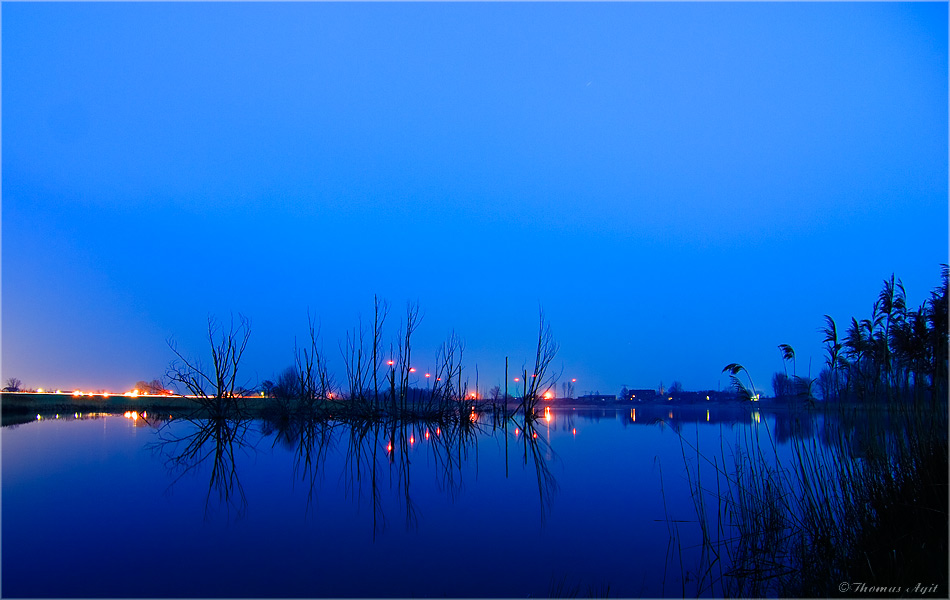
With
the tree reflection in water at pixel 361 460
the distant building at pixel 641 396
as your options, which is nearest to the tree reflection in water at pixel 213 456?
the tree reflection in water at pixel 361 460

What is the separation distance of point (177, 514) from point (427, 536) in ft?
9.53

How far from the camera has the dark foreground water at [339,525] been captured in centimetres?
401

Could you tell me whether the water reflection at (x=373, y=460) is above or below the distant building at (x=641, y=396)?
above

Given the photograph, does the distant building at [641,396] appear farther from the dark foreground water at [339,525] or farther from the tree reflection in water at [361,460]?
the dark foreground water at [339,525]

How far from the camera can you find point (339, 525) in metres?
5.65

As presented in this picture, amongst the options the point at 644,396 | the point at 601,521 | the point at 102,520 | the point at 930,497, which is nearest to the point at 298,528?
the point at 102,520

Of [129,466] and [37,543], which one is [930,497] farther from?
[129,466]

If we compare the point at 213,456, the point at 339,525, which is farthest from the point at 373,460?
the point at 339,525

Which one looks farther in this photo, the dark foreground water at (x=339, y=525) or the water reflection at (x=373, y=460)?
the water reflection at (x=373, y=460)

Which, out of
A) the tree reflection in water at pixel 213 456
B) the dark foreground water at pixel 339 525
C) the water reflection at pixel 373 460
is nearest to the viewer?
the dark foreground water at pixel 339 525

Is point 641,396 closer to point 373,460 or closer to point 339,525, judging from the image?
point 373,460

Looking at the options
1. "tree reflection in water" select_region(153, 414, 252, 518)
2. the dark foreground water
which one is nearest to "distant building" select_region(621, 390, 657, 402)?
"tree reflection in water" select_region(153, 414, 252, 518)

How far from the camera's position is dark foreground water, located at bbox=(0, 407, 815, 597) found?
401cm

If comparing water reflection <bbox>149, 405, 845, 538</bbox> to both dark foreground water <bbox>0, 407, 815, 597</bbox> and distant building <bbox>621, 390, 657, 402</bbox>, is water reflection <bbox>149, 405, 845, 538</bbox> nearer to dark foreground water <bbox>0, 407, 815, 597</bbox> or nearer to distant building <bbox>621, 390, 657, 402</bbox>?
dark foreground water <bbox>0, 407, 815, 597</bbox>
